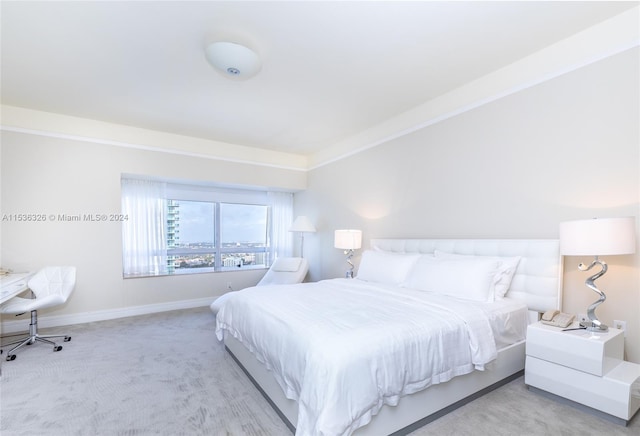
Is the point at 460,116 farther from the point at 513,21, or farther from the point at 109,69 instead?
the point at 109,69

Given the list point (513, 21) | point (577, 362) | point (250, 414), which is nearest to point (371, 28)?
point (513, 21)

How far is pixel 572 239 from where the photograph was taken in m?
2.05

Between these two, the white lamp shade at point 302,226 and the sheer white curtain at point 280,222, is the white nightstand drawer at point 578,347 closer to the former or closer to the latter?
the white lamp shade at point 302,226

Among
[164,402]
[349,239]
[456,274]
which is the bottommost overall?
[164,402]

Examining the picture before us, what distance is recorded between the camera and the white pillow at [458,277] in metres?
2.48

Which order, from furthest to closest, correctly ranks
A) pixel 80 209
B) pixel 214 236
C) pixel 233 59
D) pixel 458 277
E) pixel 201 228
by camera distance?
1. pixel 214 236
2. pixel 201 228
3. pixel 80 209
4. pixel 458 277
5. pixel 233 59

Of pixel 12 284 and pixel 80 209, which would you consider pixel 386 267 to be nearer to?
pixel 12 284

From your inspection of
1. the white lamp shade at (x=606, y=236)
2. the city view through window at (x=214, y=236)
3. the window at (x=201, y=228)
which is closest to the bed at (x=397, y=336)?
the white lamp shade at (x=606, y=236)

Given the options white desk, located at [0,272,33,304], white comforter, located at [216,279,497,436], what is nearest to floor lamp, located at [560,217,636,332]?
white comforter, located at [216,279,497,436]

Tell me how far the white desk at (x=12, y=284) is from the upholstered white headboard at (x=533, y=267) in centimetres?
446

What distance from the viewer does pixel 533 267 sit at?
2.51m

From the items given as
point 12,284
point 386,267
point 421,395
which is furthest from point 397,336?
point 12,284

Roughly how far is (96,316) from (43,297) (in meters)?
0.96

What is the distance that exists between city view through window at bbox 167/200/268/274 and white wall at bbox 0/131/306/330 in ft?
1.87
